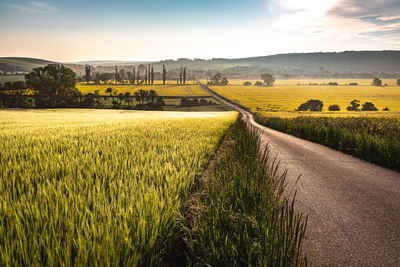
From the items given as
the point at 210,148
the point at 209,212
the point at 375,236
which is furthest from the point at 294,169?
the point at 209,212

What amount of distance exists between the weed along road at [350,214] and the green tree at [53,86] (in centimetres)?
7837

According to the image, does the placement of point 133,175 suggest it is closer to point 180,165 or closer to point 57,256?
point 180,165

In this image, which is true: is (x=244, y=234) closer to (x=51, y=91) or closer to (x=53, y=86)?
(x=51, y=91)

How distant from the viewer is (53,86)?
235 feet

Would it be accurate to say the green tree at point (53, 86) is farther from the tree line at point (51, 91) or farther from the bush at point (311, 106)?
the bush at point (311, 106)

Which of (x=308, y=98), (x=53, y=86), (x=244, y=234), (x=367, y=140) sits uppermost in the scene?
(x=53, y=86)

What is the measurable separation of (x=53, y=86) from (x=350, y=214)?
87.5 metres

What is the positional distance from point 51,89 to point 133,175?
278 feet

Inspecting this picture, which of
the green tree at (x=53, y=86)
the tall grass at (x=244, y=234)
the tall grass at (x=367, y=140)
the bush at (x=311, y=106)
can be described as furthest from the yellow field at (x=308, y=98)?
the green tree at (x=53, y=86)

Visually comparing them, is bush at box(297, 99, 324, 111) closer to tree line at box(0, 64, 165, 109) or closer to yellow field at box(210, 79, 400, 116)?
yellow field at box(210, 79, 400, 116)

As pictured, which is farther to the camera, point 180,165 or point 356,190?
point 356,190

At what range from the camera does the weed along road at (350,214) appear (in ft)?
8.89

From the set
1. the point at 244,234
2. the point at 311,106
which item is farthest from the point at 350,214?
Result: the point at 311,106

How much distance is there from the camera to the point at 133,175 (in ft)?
10.5
